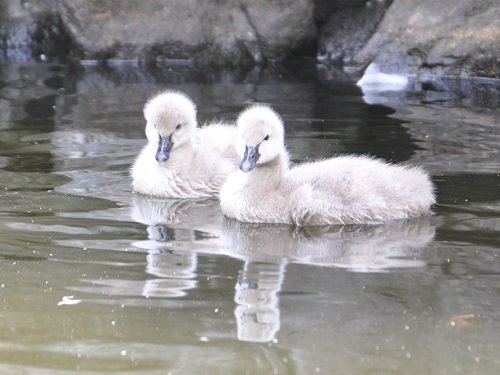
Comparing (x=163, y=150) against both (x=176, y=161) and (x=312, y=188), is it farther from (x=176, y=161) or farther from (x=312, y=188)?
(x=312, y=188)

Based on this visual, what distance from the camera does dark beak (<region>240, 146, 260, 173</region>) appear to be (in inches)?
245

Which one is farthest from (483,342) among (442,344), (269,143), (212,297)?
(269,143)

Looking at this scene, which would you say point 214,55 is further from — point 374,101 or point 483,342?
point 483,342

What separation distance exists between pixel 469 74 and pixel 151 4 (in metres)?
4.41

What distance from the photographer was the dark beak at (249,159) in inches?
245

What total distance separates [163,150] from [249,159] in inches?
36.6

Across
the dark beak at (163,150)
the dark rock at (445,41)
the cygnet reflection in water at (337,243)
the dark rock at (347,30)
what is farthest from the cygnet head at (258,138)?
the dark rock at (347,30)

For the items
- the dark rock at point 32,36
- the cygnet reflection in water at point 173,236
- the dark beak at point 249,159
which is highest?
the dark rock at point 32,36

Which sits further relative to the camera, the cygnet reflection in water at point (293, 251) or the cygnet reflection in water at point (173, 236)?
the cygnet reflection in water at point (173, 236)

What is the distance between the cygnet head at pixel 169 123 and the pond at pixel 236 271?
387 mm

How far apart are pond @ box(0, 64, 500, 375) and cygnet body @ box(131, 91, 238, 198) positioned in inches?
5.9

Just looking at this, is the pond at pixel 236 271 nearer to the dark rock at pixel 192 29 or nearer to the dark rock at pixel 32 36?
the dark rock at pixel 192 29

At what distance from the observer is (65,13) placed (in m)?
14.0

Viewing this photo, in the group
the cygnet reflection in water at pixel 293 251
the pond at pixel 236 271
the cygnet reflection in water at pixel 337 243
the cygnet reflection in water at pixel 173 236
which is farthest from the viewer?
the cygnet reflection in water at pixel 337 243
